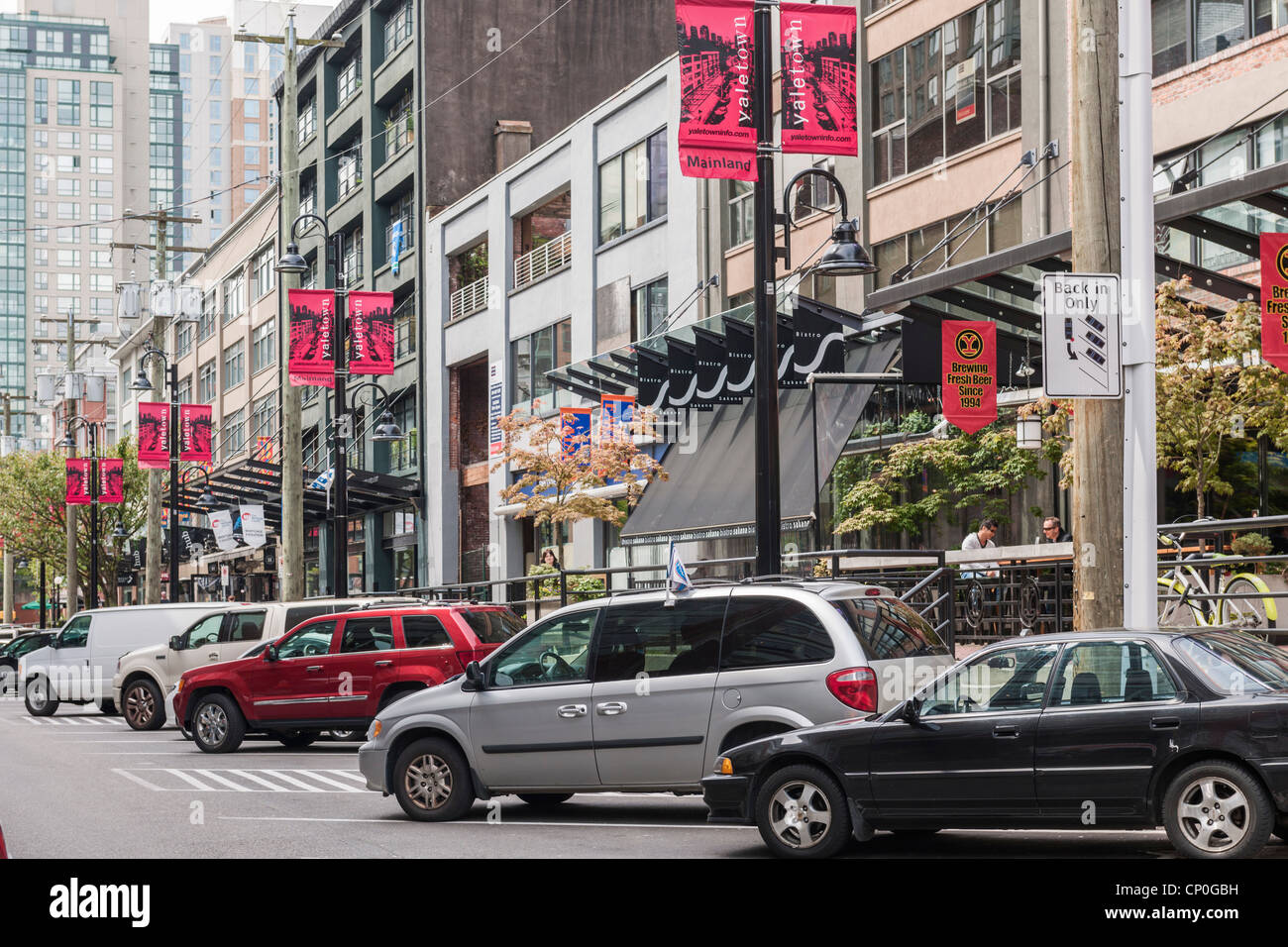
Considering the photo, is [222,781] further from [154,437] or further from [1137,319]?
[154,437]

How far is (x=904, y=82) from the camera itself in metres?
28.6

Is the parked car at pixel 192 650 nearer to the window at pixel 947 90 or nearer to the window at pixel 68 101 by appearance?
the window at pixel 947 90

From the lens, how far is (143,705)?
995 inches

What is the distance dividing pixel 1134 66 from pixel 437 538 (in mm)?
38121

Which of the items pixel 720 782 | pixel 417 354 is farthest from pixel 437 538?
pixel 720 782

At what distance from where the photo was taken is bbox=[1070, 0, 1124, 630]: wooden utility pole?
11.5m

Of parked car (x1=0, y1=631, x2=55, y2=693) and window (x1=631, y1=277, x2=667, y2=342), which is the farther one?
parked car (x1=0, y1=631, x2=55, y2=693)

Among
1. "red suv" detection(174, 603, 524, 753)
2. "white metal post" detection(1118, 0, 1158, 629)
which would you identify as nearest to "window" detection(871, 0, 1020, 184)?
"red suv" detection(174, 603, 524, 753)

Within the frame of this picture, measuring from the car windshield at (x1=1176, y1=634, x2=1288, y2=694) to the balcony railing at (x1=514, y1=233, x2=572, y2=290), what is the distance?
32057mm

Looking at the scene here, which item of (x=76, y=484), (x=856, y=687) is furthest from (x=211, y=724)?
(x=76, y=484)

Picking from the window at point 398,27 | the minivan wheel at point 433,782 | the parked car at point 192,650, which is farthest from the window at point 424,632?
the window at point 398,27

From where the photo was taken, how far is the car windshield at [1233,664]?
9430 millimetres

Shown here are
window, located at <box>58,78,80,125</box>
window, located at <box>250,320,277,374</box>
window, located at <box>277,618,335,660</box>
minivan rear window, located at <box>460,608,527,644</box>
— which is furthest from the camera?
window, located at <box>58,78,80,125</box>

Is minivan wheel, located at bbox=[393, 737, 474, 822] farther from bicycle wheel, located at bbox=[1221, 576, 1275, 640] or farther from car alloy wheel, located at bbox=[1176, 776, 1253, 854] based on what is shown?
bicycle wheel, located at bbox=[1221, 576, 1275, 640]
